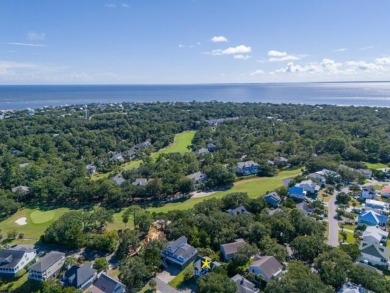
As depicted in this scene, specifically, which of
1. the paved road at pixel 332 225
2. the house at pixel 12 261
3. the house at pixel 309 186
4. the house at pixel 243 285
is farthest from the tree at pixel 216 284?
the house at pixel 309 186

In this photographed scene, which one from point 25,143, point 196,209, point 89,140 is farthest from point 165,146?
point 196,209

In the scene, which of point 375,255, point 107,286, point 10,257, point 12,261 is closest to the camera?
point 107,286

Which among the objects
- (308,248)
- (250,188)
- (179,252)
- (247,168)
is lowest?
(250,188)

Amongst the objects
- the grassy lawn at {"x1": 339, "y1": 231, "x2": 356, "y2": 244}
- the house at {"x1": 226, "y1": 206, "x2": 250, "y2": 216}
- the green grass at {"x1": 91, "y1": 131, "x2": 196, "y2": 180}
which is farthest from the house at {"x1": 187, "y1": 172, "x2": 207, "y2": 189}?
the grassy lawn at {"x1": 339, "y1": 231, "x2": 356, "y2": 244}

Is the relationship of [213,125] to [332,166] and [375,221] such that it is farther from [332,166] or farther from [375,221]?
[375,221]

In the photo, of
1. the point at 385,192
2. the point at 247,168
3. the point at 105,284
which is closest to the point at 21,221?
the point at 105,284

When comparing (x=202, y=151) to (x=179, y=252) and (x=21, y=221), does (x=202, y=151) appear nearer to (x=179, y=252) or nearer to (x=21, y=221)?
(x=21, y=221)
